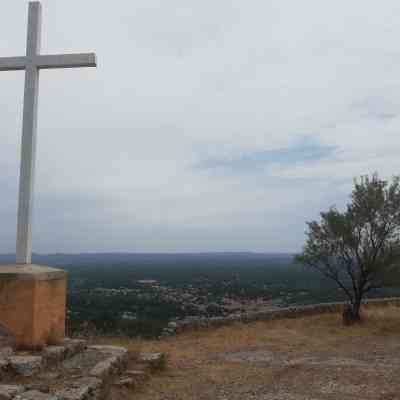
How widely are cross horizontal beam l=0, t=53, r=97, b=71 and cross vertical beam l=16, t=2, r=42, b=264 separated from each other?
0.21 ft

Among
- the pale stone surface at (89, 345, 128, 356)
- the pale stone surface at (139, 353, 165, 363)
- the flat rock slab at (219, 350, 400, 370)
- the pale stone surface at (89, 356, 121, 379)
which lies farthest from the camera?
the flat rock slab at (219, 350, 400, 370)

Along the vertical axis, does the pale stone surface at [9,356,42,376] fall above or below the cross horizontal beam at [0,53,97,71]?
below

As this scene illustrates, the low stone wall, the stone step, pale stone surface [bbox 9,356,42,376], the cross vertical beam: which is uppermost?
the cross vertical beam

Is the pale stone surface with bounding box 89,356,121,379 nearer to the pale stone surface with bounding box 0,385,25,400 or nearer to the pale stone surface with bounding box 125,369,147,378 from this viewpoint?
the pale stone surface with bounding box 125,369,147,378

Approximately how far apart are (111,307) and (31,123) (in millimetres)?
24565

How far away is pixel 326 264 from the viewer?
1421 cm

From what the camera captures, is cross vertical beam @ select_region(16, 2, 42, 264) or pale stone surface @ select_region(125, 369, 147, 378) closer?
pale stone surface @ select_region(125, 369, 147, 378)

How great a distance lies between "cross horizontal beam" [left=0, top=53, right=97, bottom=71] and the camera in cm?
713

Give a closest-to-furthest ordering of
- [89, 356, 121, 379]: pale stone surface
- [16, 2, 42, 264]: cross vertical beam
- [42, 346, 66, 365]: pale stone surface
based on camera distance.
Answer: [89, 356, 121, 379]: pale stone surface, [42, 346, 66, 365]: pale stone surface, [16, 2, 42, 264]: cross vertical beam

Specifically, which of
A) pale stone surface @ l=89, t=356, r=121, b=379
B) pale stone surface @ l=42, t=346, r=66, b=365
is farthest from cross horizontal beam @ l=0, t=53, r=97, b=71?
pale stone surface @ l=89, t=356, r=121, b=379

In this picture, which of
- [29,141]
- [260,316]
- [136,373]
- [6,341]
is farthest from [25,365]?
[260,316]

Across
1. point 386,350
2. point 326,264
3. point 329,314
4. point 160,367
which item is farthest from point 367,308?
point 160,367

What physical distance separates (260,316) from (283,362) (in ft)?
19.1

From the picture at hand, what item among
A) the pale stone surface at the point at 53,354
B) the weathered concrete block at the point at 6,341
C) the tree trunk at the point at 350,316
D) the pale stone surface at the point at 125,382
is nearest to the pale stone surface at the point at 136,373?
the pale stone surface at the point at 125,382
